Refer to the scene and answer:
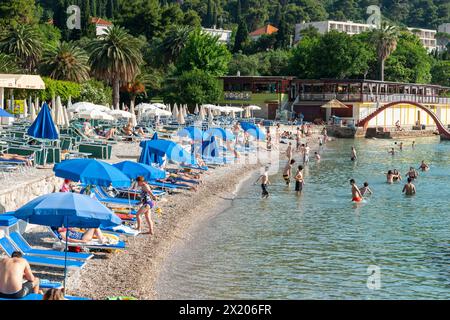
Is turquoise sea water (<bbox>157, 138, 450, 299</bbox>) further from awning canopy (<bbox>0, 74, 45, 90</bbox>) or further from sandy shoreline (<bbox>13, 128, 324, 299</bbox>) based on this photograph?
awning canopy (<bbox>0, 74, 45, 90</bbox>)

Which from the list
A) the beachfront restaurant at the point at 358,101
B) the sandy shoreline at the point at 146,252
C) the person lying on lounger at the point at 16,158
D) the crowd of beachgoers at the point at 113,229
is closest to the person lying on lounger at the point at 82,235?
the crowd of beachgoers at the point at 113,229

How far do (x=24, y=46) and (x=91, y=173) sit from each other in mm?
50573

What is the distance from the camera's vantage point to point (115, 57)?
60438 mm

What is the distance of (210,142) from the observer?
37375mm

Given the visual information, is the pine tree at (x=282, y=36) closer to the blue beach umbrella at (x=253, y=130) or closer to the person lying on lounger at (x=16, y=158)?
the blue beach umbrella at (x=253, y=130)

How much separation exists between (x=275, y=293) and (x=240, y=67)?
80985 mm

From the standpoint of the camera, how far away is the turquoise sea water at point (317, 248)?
1659 cm

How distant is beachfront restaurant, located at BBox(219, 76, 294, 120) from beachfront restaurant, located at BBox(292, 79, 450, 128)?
1.61m

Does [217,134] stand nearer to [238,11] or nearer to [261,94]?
[261,94]

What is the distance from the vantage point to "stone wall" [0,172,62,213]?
17938 mm

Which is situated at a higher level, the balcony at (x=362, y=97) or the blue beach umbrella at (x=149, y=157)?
the balcony at (x=362, y=97)

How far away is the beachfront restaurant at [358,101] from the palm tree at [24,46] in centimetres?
2969

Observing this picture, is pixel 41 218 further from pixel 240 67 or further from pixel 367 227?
pixel 240 67

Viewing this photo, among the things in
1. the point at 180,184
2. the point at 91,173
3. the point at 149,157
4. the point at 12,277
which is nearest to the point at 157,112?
the point at 180,184
